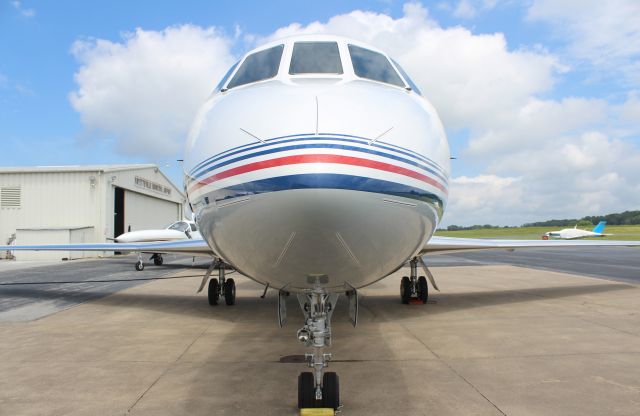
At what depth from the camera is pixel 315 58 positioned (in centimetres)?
323

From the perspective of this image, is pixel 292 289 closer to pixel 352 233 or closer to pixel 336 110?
pixel 352 233

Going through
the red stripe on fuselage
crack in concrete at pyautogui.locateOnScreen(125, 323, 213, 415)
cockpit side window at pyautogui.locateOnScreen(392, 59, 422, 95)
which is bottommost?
crack in concrete at pyautogui.locateOnScreen(125, 323, 213, 415)

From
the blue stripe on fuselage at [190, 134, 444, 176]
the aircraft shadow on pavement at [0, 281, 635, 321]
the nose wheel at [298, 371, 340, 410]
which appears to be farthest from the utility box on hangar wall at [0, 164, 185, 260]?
the blue stripe on fuselage at [190, 134, 444, 176]

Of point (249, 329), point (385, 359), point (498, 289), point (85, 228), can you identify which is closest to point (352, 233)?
point (385, 359)

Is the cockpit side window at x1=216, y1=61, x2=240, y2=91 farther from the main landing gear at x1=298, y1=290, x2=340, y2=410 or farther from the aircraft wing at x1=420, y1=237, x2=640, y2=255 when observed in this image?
the aircraft wing at x1=420, y1=237, x2=640, y2=255

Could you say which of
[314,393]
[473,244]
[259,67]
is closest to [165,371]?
[314,393]

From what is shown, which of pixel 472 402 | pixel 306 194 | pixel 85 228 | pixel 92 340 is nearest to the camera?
pixel 306 194

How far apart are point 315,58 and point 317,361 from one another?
2.10m

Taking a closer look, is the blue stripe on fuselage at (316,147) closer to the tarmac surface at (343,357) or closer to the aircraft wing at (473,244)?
the tarmac surface at (343,357)

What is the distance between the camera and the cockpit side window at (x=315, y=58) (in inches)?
123

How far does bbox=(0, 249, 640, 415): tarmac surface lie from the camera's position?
3604mm

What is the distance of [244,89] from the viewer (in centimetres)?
307

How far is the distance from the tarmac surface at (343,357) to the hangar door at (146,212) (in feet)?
76.1

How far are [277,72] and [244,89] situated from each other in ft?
0.92
